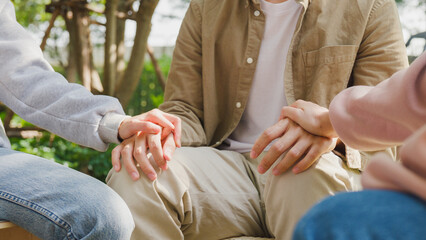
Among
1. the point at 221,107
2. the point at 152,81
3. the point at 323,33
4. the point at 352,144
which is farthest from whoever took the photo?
the point at 152,81

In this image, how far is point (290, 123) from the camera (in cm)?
199

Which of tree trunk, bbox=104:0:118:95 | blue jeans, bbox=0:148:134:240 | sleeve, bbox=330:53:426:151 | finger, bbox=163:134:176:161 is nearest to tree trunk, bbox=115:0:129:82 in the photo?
tree trunk, bbox=104:0:118:95

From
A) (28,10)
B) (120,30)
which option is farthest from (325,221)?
(28,10)

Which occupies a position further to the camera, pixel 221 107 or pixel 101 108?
pixel 221 107

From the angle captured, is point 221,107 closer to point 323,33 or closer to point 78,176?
point 323,33

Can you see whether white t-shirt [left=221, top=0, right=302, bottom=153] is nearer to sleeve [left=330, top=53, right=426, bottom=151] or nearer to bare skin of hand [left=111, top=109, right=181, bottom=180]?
bare skin of hand [left=111, top=109, right=181, bottom=180]

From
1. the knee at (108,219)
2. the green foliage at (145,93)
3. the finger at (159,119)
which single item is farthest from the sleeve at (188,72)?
the green foliage at (145,93)

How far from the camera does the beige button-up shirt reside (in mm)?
2348

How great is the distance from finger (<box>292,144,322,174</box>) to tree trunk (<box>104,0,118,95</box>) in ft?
11.1

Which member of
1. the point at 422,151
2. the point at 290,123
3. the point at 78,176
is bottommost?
the point at 78,176

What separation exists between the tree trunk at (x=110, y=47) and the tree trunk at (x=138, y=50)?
0.09m

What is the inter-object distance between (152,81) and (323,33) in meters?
5.34

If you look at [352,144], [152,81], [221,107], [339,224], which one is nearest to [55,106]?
[221,107]

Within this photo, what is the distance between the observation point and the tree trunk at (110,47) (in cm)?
484
